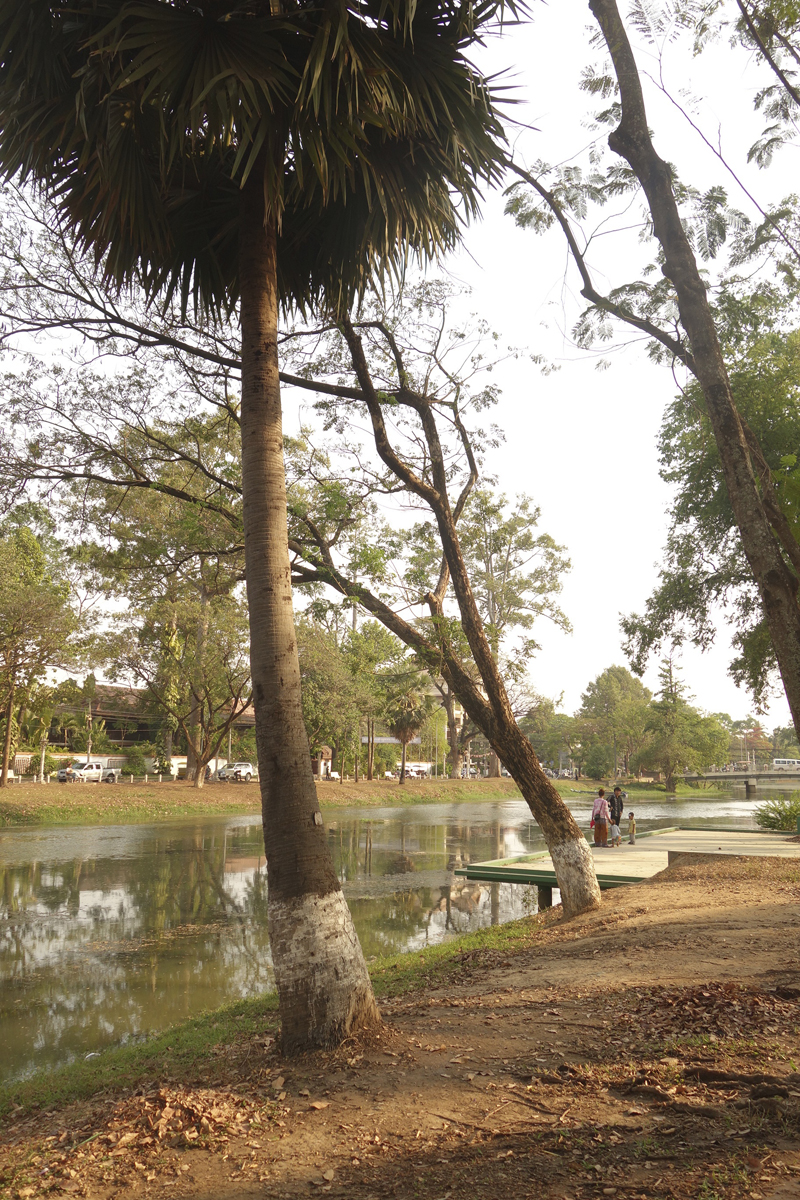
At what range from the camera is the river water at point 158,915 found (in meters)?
8.09

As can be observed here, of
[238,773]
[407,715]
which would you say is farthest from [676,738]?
[238,773]

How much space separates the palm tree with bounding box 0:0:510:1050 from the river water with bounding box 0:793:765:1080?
364cm

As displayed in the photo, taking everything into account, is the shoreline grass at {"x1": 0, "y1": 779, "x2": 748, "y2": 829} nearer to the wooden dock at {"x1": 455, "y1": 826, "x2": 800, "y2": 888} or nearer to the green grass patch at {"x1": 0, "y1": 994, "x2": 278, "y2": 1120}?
the wooden dock at {"x1": 455, "y1": 826, "x2": 800, "y2": 888}

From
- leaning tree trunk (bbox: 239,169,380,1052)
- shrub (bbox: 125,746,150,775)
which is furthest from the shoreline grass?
leaning tree trunk (bbox: 239,169,380,1052)

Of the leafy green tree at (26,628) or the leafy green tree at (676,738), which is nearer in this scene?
the leafy green tree at (26,628)

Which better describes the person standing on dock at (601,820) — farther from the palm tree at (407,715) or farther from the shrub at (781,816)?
the palm tree at (407,715)

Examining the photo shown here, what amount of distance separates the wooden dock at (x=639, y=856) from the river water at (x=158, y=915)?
2.86 feet

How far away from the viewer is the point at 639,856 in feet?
48.1

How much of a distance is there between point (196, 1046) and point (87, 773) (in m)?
34.3

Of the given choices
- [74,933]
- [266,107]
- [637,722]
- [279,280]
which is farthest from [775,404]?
[637,722]

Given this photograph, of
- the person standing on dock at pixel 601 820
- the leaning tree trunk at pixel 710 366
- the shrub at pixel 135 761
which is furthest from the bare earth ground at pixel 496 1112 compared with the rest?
the shrub at pixel 135 761

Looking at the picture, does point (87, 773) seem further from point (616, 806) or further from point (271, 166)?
point (271, 166)

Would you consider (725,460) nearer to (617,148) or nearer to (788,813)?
(617,148)

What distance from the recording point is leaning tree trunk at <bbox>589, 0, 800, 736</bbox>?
530 cm
